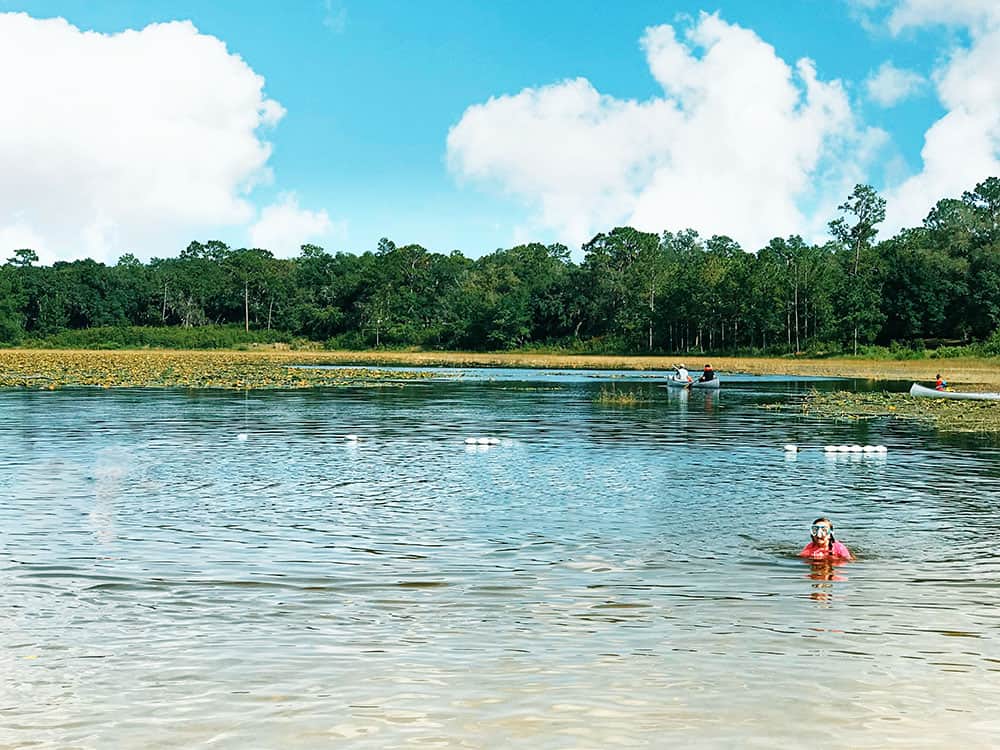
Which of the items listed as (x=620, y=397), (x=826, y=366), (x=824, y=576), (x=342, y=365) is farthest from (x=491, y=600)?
(x=826, y=366)

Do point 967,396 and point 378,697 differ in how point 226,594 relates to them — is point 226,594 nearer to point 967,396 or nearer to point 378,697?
point 378,697

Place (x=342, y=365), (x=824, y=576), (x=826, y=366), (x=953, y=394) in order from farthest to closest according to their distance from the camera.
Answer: (x=342, y=365) → (x=826, y=366) → (x=953, y=394) → (x=824, y=576)

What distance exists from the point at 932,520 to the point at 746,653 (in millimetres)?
10735

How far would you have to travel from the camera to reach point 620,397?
194 ft

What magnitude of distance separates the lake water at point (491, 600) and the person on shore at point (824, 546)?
33 centimetres

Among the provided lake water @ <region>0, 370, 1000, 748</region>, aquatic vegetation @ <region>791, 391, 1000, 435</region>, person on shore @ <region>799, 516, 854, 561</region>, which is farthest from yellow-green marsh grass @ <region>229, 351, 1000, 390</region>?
person on shore @ <region>799, 516, 854, 561</region>

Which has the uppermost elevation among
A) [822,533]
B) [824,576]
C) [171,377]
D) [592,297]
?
[592,297]

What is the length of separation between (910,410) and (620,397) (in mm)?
15617

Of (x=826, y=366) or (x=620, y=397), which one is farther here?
(x=826, y=366)

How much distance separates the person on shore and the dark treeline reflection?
10674cm

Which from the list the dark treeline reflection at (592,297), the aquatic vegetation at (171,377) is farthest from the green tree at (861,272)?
the aquatic vegetation at (171,377)

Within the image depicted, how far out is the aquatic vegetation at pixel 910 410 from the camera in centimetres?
4222

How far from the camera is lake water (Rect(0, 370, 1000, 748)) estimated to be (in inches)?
371

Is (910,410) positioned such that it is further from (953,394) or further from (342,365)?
(342,365)
